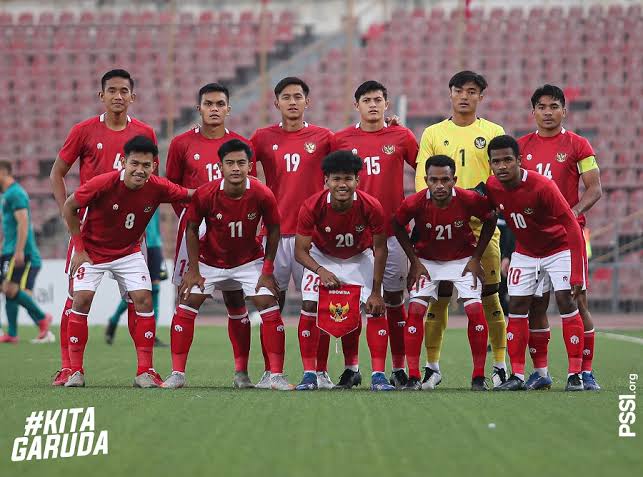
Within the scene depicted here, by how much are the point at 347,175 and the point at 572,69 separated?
16.8m

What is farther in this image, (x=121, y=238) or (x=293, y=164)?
(x=293, y=164)

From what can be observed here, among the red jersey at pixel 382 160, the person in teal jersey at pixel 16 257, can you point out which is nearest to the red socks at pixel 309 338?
the red jersey at pixel 382 160

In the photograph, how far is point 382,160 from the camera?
24.6ft

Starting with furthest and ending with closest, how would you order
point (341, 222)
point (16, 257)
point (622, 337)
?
point (622, 337) < point (16, 257) < point (341, 222)

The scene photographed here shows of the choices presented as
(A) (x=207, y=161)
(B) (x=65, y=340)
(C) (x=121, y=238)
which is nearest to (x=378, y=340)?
(A) (x=207, y=161)

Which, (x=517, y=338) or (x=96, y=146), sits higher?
(x=96, y=146)

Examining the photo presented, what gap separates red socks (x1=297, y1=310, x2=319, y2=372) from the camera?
23.4 ft

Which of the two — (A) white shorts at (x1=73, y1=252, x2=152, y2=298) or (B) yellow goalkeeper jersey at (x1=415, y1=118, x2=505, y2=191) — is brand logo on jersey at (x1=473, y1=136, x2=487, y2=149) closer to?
(B) yellow goalkeeper jersey at (x1=415, y1=118, x2=505, y2=191)

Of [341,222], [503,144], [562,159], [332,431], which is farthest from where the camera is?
[562,159]

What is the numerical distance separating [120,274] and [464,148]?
249 cm

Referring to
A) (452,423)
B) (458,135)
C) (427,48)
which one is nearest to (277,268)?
(458,135)

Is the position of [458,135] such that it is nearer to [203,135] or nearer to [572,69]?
[203,135]

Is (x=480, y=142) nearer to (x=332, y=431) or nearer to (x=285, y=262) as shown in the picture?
(x=285, y=262)

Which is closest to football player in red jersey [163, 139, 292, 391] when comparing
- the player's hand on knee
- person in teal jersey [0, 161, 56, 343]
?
the player's hand on knee
